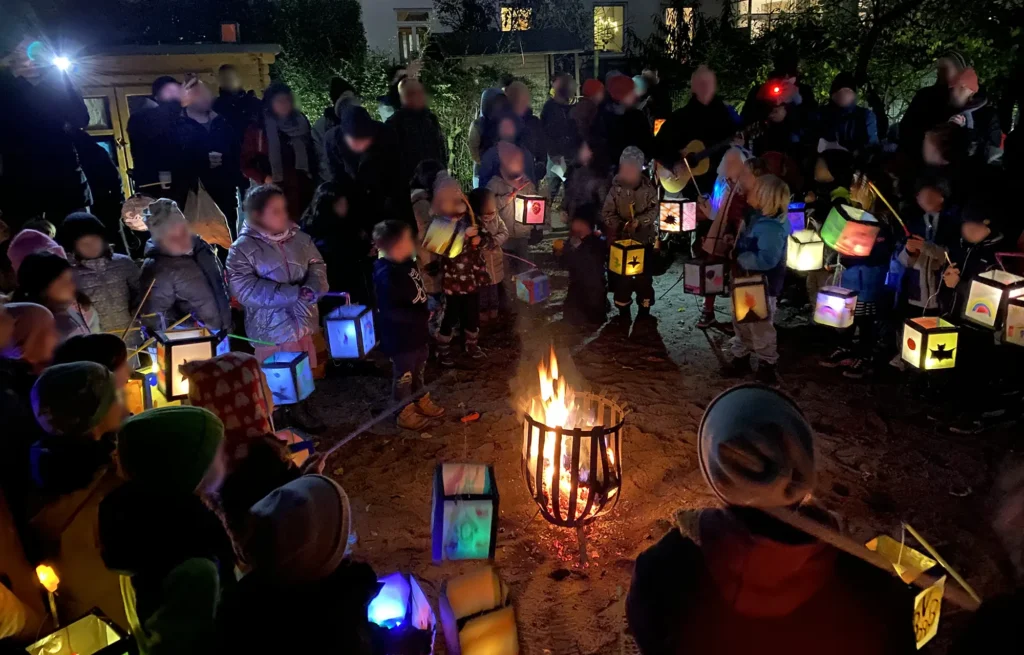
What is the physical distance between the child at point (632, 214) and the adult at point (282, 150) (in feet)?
Result: 12.3

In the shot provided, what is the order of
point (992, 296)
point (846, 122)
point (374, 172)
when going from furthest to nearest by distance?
point (846, 122), point (374, 172), point (992, 296)

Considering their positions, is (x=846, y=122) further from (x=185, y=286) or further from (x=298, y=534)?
(x=298, y=534)

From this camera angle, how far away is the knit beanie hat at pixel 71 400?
9.00ft

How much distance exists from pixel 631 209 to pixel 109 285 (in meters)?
5.41

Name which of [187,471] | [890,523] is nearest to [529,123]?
[890,523]

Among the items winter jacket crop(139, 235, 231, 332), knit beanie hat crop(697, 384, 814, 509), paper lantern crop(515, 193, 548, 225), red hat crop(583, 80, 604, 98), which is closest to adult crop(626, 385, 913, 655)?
knit beanie hat crop(697, 384, 814, 509)

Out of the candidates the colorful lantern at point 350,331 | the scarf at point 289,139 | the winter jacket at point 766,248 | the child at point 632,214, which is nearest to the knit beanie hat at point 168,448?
the colorful lantern at point 350,331

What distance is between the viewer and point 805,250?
695 cm

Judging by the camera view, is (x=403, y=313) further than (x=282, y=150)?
No

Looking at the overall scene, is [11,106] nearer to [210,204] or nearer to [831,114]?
[210,204]

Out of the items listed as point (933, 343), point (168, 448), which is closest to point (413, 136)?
point (933, 343)

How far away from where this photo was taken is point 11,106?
7.27 meters

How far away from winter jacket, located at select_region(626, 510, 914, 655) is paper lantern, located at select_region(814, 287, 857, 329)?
466 centimetres

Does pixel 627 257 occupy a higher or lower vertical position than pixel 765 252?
lower
